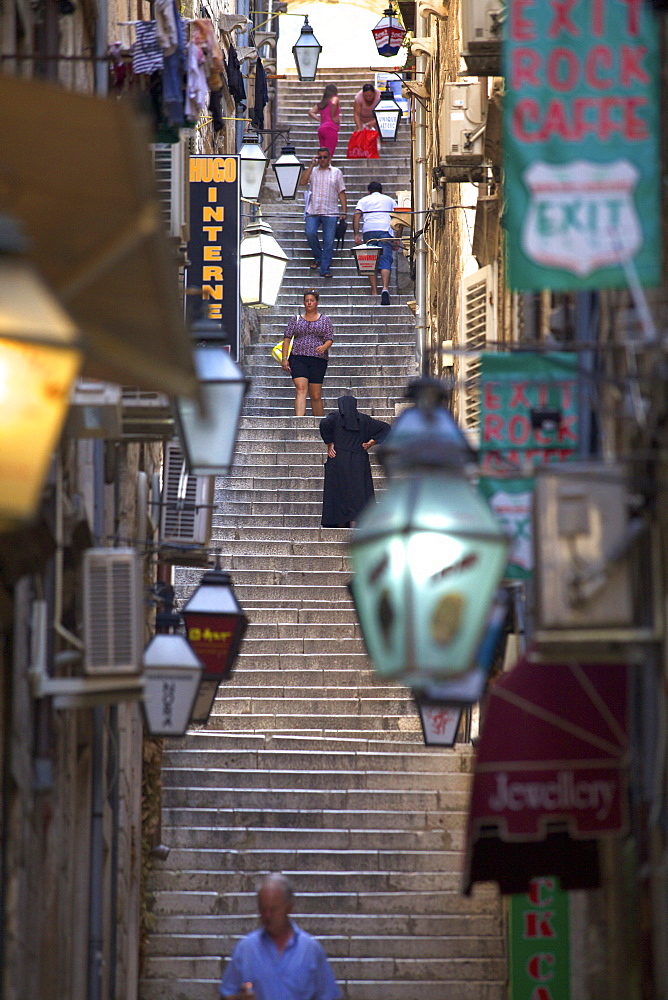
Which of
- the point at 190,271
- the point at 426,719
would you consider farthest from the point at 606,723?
the point at 190,271

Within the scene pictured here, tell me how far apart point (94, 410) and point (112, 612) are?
0.97 metres

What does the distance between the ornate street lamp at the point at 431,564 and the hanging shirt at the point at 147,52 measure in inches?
235

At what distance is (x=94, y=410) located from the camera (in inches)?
341

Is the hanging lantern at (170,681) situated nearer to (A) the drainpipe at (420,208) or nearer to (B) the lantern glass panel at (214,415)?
(B) the lantern glass panel at (214,415)

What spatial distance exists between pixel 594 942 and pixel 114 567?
2.91 meters

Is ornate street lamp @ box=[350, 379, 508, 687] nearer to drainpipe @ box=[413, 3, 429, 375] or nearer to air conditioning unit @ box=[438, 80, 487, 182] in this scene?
air conditioning unit @ box=[438, 80, 487, 182]

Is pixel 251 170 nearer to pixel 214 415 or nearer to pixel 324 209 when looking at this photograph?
pixel 324 209

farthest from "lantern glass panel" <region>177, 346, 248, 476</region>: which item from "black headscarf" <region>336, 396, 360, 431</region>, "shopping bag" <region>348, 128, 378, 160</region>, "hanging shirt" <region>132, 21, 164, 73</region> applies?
"shopping bag" <region>348, 128, 378, 160</region>

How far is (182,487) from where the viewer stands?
13.0 m

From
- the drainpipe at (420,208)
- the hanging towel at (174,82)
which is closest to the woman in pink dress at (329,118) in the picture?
the drainpipe at (420,208)

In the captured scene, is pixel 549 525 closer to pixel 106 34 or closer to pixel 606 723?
pixel 606 723

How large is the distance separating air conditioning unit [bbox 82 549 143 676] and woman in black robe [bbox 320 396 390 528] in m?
9.17

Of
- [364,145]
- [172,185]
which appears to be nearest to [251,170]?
[364,145]

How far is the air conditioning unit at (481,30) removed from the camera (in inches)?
463
